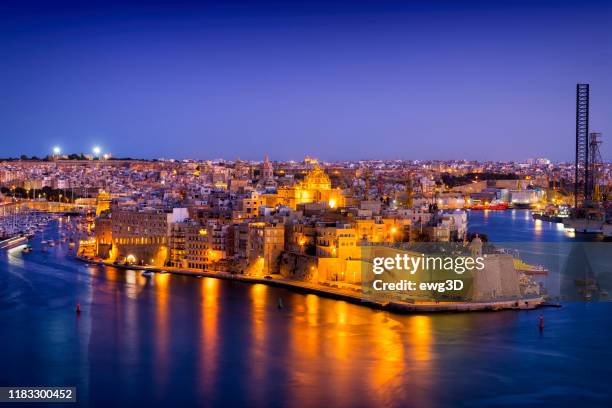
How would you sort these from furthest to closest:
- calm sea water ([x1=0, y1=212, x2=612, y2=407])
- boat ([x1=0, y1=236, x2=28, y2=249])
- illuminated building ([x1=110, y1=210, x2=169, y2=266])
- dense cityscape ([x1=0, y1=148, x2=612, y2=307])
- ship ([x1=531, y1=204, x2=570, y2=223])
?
ship ([x1=531, y1=204, x2=570, y2=223]), boat ([x1=0, y1=236, x2=28, y2=249]), illuminated building ([x1=110, y1=210, x2=169, y2=266]), dense cityscape ([x1=0, y1=148, x2=612, y2=307]), calm sea water ([x1=0, y1=212, x2=612, y2=407])

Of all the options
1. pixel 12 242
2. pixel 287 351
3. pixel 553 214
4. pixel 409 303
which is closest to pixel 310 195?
pixel 12 242

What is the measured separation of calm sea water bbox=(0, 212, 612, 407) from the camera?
6.19 meters

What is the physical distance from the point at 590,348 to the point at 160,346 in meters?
3.47

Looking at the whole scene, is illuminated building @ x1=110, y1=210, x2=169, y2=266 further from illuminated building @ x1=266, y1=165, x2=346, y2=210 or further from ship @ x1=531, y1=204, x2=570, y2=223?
ship @ x1=531, y1=204, x2=570, y2=223

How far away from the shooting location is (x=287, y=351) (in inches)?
285

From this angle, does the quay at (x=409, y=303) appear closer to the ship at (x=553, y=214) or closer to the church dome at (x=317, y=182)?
the church dome at (x=317, y=182)

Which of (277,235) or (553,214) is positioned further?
(553,214)

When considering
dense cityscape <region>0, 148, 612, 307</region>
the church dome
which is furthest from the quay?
the church dome

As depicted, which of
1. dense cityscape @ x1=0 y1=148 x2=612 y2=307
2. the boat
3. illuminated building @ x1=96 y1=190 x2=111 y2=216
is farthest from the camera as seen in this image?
illuminated building @ x1=96 y1=190 x2=111 y2=216

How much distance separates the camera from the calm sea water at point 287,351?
20.3 feet

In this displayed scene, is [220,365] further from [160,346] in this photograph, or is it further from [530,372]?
[530,372]

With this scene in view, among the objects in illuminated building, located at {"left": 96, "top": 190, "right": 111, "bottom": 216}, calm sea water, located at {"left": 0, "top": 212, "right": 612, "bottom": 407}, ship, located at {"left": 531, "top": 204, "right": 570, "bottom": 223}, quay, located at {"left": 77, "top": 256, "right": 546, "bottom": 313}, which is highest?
illuminated building, located at {"left": 96, "top": 190, "right": 111, "bottom": 216}

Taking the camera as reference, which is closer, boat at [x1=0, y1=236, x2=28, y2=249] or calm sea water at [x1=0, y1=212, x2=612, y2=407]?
calm sea water at [x1=0, y1=212, x2=612, y2=407]

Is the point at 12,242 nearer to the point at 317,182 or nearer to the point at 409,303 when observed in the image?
the point at 317,182
